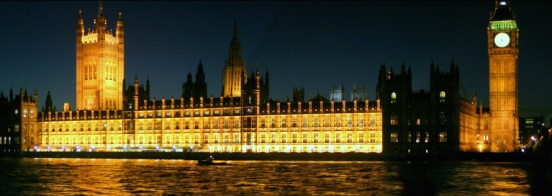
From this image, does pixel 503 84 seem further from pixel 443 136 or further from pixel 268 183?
pixel 268 183

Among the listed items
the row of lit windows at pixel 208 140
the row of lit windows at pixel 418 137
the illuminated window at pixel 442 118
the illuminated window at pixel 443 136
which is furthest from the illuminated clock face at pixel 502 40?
the row of lit windows at pixel 208 140

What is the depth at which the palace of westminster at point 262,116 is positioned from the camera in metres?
126

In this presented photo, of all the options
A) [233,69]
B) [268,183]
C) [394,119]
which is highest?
[233,69]

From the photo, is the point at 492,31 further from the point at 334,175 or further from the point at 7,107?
the point at 7,107

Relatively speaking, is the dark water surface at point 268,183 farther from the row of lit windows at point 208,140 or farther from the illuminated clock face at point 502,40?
the illuminated clock face at point 502,40

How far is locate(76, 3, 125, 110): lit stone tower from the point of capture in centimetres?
16988

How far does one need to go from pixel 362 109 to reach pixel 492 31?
27.1 metres

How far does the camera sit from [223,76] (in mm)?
172875

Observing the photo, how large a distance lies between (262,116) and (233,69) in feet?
96.0

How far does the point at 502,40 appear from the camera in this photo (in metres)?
139

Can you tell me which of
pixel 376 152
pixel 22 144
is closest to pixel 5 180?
pixel 376 152

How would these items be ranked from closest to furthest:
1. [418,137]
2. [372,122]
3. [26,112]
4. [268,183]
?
[268,183] → [418,137] → [372,122] → [26,112]

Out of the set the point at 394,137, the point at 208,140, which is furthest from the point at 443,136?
the point at 208,140

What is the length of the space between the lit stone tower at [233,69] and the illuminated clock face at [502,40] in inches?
2073
